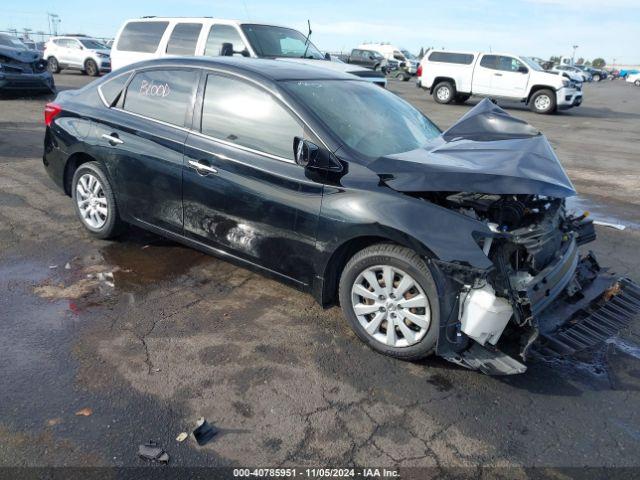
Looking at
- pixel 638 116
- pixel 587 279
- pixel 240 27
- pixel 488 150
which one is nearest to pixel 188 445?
pixel 488 150

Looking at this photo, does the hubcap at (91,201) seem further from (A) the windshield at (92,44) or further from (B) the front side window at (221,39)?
(A) the windshield at (92,44)

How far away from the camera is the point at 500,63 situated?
1997cm

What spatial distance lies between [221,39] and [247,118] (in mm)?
6444

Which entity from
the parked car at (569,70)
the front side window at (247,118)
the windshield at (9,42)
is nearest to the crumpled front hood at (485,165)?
the front side window at (247,118)

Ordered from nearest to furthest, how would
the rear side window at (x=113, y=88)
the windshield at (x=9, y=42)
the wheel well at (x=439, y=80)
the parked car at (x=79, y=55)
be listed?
the rear side window at (x=113, y=88) < the windshield at (x=9, y=42) < the wheel well at (x=439, y=80) < the parked car at (x=79, y=55)

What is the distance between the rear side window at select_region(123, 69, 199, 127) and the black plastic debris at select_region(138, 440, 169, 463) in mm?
2527

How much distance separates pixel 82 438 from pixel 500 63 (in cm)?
2061

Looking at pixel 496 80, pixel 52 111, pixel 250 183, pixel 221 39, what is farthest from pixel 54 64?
pixel 250 183

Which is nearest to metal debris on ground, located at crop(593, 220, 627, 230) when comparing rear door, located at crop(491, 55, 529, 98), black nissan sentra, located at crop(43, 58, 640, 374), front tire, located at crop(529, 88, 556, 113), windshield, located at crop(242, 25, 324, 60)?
black nissan sentra, located at crop(43, 58, 640, 374)

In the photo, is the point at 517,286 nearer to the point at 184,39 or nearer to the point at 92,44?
the point at 184,39

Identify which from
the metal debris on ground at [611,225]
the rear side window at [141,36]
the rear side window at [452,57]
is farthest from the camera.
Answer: the rear side window at [452,57]

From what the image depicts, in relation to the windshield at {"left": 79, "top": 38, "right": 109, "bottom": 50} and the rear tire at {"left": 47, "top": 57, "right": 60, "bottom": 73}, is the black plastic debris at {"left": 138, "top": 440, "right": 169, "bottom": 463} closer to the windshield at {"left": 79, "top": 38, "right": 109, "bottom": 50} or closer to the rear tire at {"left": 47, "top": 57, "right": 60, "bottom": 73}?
the windshield at {"left": 79, "top": 38, "right": 109, "bottom": 50}

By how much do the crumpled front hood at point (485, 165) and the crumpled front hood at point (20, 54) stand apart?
13.3 meters

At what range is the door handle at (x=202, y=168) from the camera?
3.95 m
